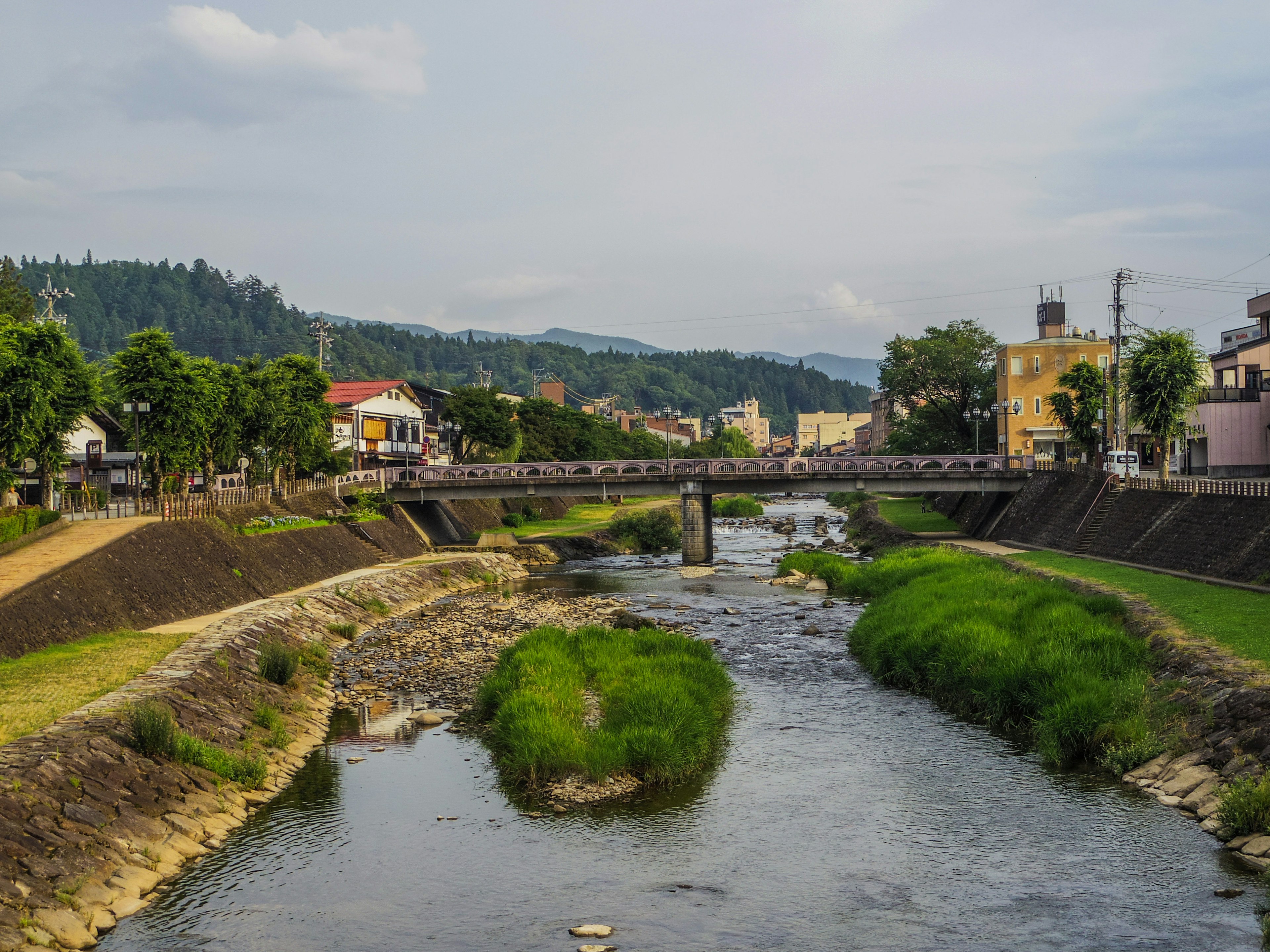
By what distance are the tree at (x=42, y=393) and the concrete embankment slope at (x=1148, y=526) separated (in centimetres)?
4423

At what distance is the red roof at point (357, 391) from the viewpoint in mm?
98125

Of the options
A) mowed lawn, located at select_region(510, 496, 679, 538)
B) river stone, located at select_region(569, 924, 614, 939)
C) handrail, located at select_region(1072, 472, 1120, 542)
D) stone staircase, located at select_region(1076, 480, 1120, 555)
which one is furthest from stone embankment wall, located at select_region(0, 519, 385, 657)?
handrail, located at select_region(1072, 472, 1120, 542)

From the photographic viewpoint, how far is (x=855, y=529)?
8644 cm

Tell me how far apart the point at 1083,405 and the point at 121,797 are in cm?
6708

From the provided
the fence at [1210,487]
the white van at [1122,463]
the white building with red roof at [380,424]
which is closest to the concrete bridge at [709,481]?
the white van at [1122,463]

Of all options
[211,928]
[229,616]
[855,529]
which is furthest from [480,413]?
[211,928]

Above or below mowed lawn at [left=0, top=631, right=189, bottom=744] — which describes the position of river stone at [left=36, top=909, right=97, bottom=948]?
below

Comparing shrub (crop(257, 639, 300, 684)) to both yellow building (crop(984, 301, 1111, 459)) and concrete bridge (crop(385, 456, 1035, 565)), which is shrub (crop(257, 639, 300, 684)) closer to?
concrete bridge (crop(385, 456, 1035, 565))

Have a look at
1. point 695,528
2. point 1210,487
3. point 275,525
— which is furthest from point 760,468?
point 275,525

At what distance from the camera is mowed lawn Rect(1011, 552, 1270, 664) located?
24672 millimetres

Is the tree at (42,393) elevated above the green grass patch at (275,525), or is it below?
above

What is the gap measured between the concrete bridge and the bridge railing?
0.28ft

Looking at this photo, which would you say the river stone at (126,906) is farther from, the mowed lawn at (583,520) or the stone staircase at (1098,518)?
the mowed lawn at (583,520)

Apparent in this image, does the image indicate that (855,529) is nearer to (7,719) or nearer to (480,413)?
(480,413)
